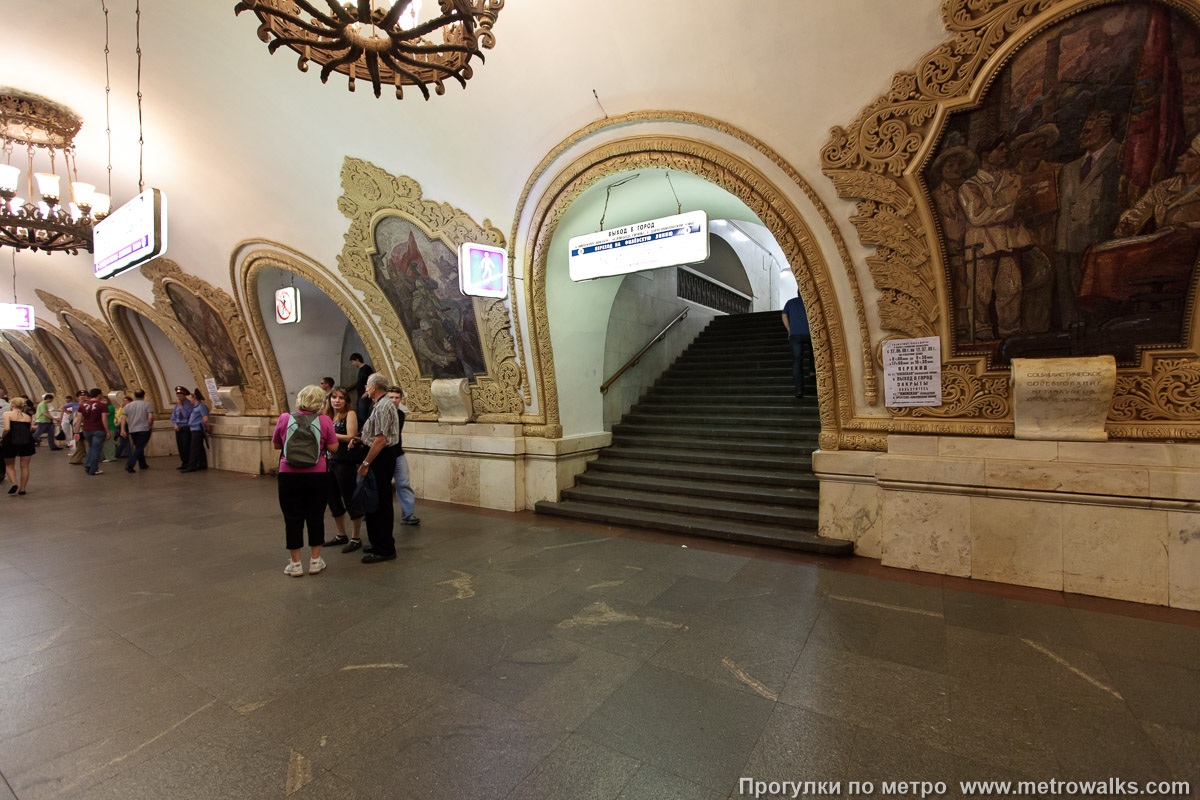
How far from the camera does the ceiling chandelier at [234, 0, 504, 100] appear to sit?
2424 millimetres

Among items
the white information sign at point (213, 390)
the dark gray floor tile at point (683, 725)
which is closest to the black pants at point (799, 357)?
the dark gray floor tile at point (683, 725)

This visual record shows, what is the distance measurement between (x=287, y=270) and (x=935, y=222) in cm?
829

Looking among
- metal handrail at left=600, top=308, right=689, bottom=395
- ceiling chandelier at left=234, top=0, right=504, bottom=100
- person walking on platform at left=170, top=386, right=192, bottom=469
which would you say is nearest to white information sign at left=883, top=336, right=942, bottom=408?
ceiling chandelier at left=234, top=0, right=504, bottom=100

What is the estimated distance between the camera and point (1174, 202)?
2.90 metres

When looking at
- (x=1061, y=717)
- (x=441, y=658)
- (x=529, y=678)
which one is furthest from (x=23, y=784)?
(x=1061, y=717)

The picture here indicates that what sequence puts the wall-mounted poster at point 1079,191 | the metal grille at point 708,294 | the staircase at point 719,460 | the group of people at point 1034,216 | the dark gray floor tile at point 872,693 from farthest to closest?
the metal grille at point 708,294 → the staircase at point 719,460 → the group of people at point 1034,216 → the wall-mounted poster at point 1079,191 → the dark gray floor tile at point 872,693

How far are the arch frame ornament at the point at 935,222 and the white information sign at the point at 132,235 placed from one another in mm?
5217

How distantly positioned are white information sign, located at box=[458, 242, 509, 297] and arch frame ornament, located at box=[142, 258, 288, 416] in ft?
20.0

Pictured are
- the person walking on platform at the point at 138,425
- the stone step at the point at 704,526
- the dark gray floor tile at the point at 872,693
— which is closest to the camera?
the dark gray floor tile at the point at 872,693

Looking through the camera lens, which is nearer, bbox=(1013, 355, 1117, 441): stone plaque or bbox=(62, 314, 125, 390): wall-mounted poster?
bbox=(1013, 355, 1117, 441): stone plaque

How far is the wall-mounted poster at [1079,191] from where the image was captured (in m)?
2.82

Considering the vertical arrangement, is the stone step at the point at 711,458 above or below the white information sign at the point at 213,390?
below

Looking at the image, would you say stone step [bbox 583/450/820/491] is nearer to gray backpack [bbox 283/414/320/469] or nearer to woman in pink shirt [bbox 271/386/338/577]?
woman in pink shirt [bbox 271/386/338/577]

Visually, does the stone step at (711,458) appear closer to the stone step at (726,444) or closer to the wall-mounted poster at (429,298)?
the stone step at (726,444)
